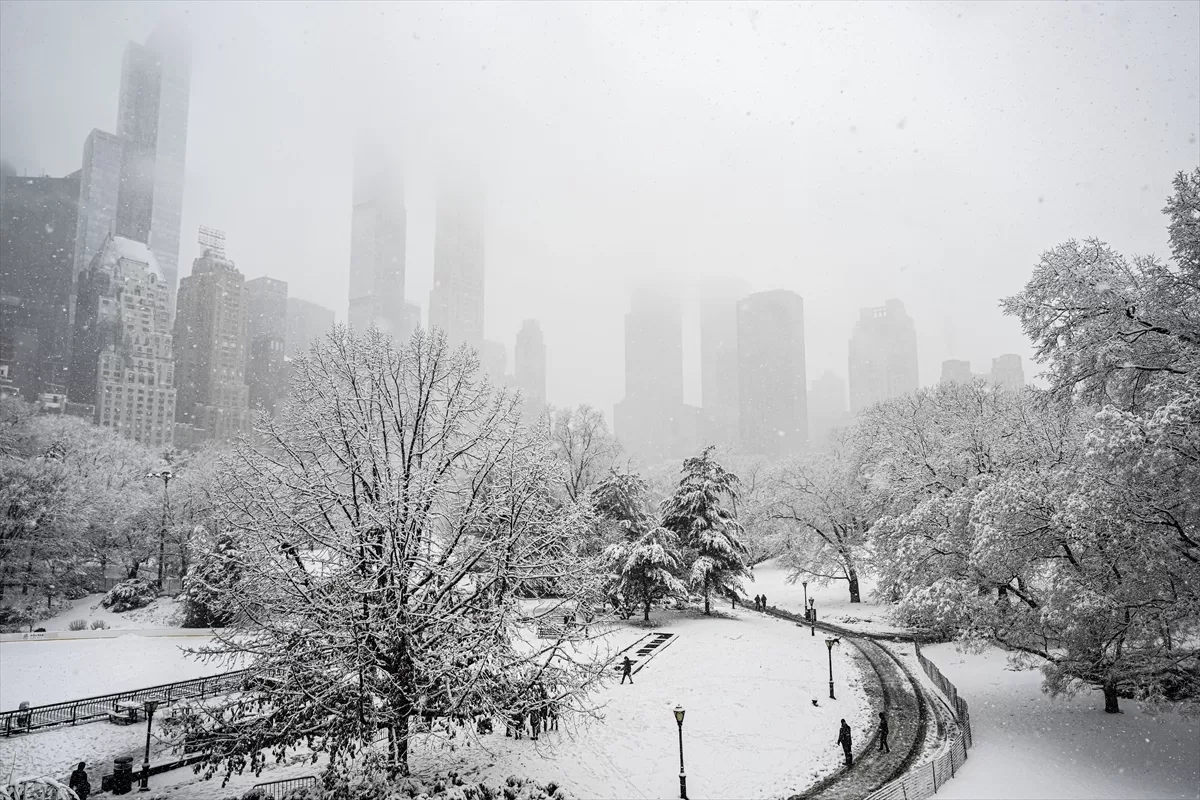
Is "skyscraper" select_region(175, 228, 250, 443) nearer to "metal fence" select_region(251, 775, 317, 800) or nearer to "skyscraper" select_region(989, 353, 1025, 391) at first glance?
"metal fence" select_region(251, 775, 317, 800)

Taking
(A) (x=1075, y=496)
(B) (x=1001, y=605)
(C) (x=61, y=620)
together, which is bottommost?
(C) (x=61, y=620)

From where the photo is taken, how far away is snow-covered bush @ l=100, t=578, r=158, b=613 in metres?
41.7

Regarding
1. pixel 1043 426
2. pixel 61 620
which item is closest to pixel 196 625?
pixel 61 620

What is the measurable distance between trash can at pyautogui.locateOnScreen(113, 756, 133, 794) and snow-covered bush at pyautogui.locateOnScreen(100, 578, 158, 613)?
33447 millimetres

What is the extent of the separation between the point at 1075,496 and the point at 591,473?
38.9 m

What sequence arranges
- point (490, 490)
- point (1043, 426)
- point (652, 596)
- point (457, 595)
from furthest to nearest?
point (652, 596), point (1043, 426), point (490, 490), point (457, 595)

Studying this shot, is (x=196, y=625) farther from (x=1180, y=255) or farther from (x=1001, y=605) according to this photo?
(x=1180, y=255)

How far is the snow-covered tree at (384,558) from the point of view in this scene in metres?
12.4

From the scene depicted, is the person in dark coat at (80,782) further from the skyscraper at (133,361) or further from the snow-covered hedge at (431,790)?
the skyscraper at (133,361)

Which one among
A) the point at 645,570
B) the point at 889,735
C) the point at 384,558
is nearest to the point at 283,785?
the point at 384,558

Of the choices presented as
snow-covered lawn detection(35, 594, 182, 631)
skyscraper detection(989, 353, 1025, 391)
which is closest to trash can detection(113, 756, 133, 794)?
snow-covered lawn detection(35, 594, 182, 631)

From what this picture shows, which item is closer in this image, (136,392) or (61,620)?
(61,620)

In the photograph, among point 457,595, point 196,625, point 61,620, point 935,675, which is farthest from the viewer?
point 61,620

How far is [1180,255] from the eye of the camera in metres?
15.9
